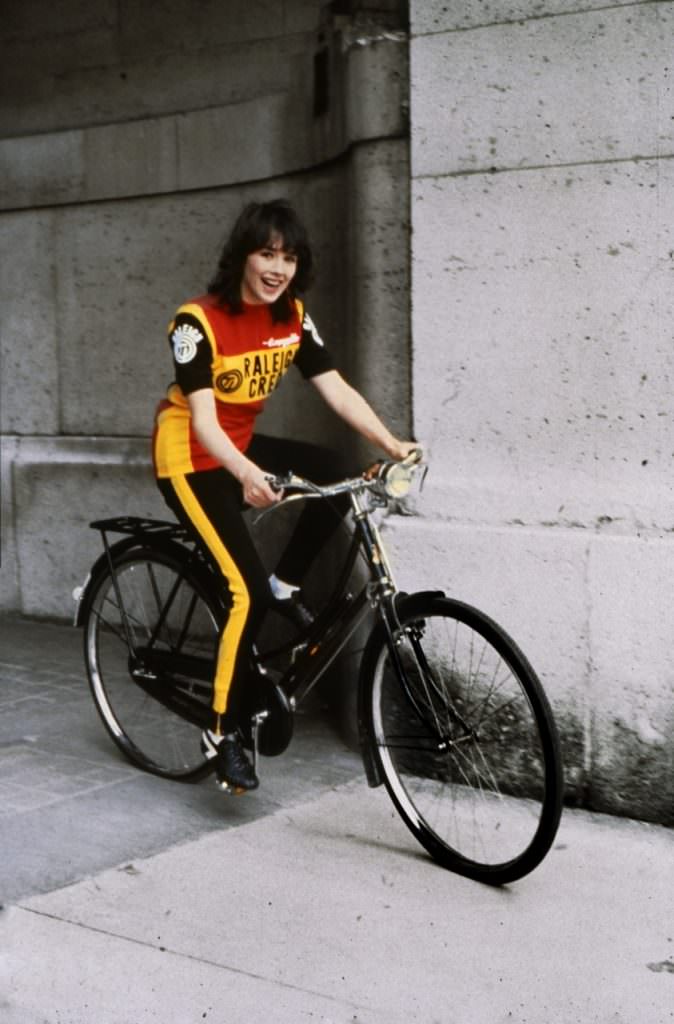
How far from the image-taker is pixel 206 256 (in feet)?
23.4

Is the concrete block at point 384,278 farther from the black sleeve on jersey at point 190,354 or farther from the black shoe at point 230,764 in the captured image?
the black shoe at point 230,764

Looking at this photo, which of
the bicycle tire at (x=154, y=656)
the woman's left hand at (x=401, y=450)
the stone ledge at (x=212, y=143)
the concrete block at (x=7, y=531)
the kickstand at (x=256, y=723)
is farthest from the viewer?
the concrete block at (x=7, y=531)

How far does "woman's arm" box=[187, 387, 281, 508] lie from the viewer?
4133mm

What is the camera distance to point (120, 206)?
7.45m

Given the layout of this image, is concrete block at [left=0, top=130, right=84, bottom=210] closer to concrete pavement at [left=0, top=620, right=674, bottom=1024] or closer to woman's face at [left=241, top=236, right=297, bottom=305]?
woman's face at [left=241, top=236, right=297, bottom=305]

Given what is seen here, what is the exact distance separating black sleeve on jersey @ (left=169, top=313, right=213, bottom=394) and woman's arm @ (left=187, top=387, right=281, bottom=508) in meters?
0.03

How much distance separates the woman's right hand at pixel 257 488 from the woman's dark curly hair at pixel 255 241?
0.64 metres

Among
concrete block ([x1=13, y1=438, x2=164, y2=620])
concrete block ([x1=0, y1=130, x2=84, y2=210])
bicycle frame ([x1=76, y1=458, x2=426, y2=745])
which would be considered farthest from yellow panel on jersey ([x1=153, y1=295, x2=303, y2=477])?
concrete block ([x1=0, y1=130, x2=84, y2=210])

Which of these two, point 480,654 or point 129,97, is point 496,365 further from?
point 129,97

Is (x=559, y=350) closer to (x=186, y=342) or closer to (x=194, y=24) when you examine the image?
(x=186, y=342)

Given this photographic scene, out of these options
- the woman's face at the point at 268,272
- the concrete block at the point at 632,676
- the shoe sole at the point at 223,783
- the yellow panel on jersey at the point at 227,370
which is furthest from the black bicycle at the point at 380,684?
the woman's face at the point at 268,272

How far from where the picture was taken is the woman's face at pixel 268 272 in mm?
4457

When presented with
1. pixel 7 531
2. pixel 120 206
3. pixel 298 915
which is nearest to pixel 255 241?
pixel 298 915

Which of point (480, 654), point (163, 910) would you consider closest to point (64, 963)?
point (163, 910)
